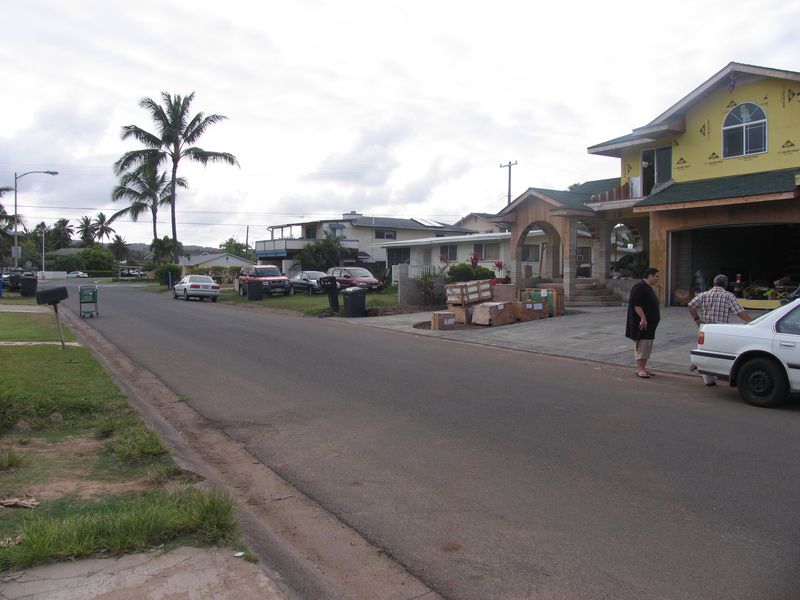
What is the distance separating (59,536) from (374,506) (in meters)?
2.17

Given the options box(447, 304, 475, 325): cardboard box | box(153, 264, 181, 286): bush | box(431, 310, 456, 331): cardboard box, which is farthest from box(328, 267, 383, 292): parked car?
box(153, 264, 181, 286): bush

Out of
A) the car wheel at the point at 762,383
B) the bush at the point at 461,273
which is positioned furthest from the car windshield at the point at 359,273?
the car wheel at the point at 762,383

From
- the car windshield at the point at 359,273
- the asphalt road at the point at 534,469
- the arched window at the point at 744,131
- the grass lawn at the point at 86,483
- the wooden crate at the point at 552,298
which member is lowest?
the asphalt road at the point at 534,469

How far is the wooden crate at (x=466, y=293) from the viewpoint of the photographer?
61.6 ft

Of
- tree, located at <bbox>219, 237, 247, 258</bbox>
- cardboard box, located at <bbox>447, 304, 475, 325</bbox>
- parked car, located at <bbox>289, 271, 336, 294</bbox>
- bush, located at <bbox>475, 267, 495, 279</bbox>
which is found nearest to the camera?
cardboard box, located at <bbox>447, 304, 475, 325</bbox>

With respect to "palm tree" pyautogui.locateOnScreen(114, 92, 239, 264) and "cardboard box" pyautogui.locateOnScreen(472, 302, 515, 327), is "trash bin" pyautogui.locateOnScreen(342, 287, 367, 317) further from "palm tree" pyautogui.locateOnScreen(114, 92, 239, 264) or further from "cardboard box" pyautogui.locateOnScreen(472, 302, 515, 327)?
"palm tree" pyautogui.locateOnScreen(114, 92, 239, 264)

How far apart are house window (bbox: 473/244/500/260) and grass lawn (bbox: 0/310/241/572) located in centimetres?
2973

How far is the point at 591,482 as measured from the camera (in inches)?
209

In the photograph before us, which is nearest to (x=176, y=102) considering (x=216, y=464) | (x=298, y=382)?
(x=298, y=382)

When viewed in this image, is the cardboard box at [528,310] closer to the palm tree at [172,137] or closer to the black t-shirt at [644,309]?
the black t-shirt at [644,309]

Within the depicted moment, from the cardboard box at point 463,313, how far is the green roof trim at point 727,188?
21.6 ft

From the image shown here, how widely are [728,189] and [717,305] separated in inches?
388

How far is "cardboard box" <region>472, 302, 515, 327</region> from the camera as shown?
18.2 m

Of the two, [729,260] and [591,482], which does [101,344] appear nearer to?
[591,482]
